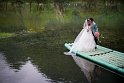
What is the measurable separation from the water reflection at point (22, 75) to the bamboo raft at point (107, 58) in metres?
2.44

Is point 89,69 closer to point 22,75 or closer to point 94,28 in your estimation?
point 22,75

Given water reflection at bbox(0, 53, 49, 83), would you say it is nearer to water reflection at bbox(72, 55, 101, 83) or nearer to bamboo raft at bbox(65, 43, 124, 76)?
water reflection at bbox(72, 55, 101, 83)

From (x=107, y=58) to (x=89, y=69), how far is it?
1.13m

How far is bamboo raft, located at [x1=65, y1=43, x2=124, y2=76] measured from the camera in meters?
8.30

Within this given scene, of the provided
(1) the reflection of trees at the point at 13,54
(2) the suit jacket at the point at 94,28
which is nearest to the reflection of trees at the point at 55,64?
(1) the reflection of trees at the point at 13,54

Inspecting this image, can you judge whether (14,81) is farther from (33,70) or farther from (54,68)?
(54,68)

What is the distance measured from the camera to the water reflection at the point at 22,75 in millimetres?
7891

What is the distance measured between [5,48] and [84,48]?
5006mm

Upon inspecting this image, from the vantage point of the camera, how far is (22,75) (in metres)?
8.46

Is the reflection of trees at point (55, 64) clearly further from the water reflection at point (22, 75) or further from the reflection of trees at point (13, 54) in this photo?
the reflection of trees at point (13, 54)

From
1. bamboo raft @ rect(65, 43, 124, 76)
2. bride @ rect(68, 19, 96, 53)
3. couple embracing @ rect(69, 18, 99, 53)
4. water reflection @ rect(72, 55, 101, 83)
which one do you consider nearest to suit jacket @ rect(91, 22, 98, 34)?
couple embracing @ rect(69, 18, 99, 53)

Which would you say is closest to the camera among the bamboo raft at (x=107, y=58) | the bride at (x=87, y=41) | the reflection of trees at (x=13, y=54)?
the bamboo raft at (x=107, y=58)

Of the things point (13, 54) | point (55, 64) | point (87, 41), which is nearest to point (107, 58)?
point (87, 41)

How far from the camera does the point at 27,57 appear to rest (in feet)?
37.2
